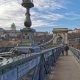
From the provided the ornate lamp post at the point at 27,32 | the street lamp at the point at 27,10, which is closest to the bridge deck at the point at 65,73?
the ornate lamp post at the point at 27,32

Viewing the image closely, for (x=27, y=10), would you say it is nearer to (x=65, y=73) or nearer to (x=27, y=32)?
(x=27, y=32)

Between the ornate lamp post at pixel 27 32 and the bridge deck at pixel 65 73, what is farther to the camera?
the ornate lamp post at pixel 27 32

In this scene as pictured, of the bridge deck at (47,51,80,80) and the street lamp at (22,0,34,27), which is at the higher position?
the street lamp at (22,0,34,27)

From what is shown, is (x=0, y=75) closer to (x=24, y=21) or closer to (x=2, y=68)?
(x=2, y=68)

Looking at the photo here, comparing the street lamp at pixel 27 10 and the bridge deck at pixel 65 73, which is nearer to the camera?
the bridge deck at pixel 65 73

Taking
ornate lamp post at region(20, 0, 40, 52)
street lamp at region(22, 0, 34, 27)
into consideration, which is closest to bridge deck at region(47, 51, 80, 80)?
ornate lamp post at region(20, 0, 40, 52)

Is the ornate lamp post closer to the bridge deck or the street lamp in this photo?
the street lamp

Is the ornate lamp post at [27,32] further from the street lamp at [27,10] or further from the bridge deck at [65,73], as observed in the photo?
the bridge deck at [65,73]

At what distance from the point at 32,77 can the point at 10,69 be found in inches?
91.6

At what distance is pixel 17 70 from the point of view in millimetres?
4148

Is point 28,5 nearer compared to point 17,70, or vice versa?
point 17,70

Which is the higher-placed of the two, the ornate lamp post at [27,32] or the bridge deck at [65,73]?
the ornate lamp post at [27,32]

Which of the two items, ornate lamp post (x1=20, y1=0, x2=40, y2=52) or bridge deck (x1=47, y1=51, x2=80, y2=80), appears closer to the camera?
bridge deck (x1=47, y1=51, x2=80, y2=80)

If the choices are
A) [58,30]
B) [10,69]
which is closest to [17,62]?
[10,69]
